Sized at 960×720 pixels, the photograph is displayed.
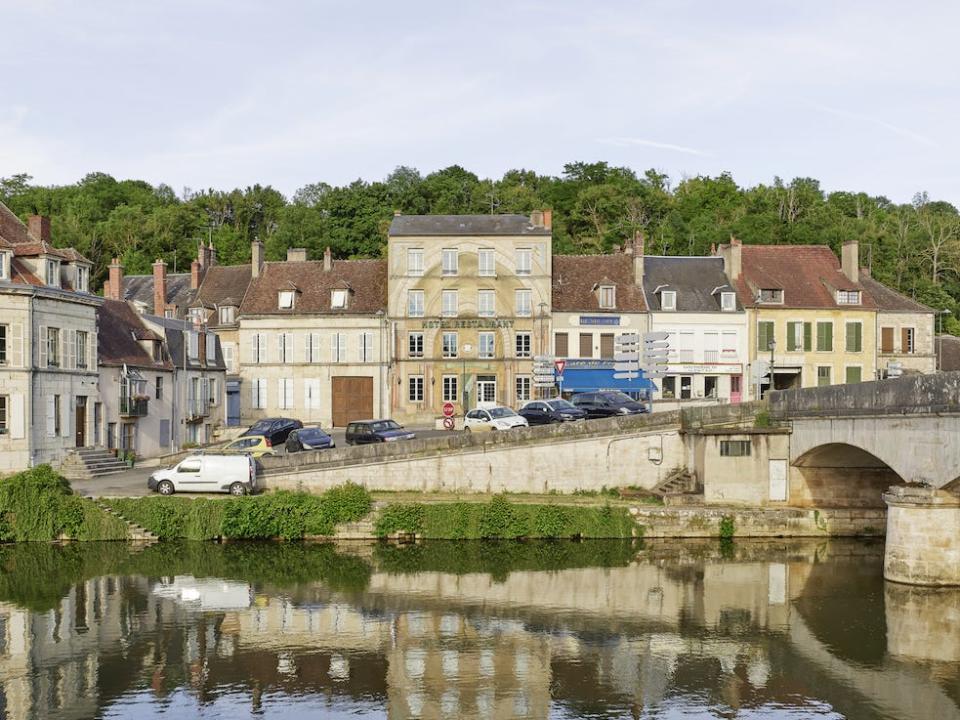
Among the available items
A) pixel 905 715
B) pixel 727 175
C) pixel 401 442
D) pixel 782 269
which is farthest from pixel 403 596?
pixel 727 175

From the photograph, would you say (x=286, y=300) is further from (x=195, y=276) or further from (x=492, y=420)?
(x=492, y=420)

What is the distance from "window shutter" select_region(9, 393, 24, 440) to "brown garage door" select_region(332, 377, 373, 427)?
21.4 m

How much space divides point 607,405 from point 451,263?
54.1ft

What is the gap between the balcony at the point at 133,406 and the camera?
4269 cm

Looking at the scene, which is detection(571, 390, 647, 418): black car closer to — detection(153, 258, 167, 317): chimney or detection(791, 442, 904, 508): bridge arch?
detection(791, 442, 904, 508): bridge arch

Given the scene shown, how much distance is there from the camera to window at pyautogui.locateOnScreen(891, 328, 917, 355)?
5728 centimetres

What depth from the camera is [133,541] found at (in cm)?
3328

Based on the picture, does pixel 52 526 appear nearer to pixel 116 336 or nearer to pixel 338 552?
pixel 338 552

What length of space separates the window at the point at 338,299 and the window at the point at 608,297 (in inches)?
564

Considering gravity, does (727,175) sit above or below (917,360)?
above

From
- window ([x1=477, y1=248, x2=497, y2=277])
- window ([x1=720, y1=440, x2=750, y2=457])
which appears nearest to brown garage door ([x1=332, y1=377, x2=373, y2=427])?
window ([x1=477, y1=248, x2=497, y2=277])

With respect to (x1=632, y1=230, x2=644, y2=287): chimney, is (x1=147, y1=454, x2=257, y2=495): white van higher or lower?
lower

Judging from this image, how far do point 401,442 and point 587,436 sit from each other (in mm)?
6734

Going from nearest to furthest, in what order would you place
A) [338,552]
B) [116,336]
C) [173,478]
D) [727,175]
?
[338,552]
[173,478]
[116,336]
[727,175]
